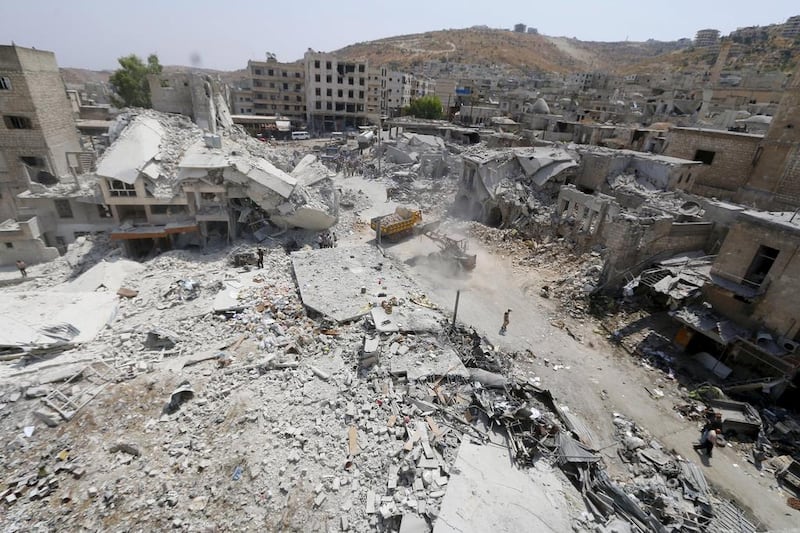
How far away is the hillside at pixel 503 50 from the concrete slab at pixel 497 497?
4587 inches

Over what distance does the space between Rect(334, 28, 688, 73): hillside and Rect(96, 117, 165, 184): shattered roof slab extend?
100566 millimetres

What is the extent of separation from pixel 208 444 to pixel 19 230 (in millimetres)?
17707

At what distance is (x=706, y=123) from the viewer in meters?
33.4

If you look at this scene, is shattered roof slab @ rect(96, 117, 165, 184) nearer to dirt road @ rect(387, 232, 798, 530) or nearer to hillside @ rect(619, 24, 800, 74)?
dirt road @ rect(387, 232, 798, 530)

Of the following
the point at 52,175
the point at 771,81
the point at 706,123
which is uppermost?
the point at 771,81

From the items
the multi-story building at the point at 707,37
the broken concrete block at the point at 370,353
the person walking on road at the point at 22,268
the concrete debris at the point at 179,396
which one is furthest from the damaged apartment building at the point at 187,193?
the multi-story building at the point at 707,37

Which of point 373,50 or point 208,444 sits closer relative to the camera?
point 208,444

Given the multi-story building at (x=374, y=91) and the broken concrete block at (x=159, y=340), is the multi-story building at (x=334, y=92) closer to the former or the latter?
the multi-story building at (x=374, y=91)

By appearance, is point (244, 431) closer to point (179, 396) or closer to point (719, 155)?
point (179, 396)

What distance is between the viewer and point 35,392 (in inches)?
364

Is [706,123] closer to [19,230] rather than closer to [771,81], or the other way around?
[771,81]

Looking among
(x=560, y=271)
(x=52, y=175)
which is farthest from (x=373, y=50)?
(x=560, y=271)

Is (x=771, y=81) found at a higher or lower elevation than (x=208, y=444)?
higher

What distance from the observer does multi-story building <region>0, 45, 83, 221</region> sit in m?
23.0
